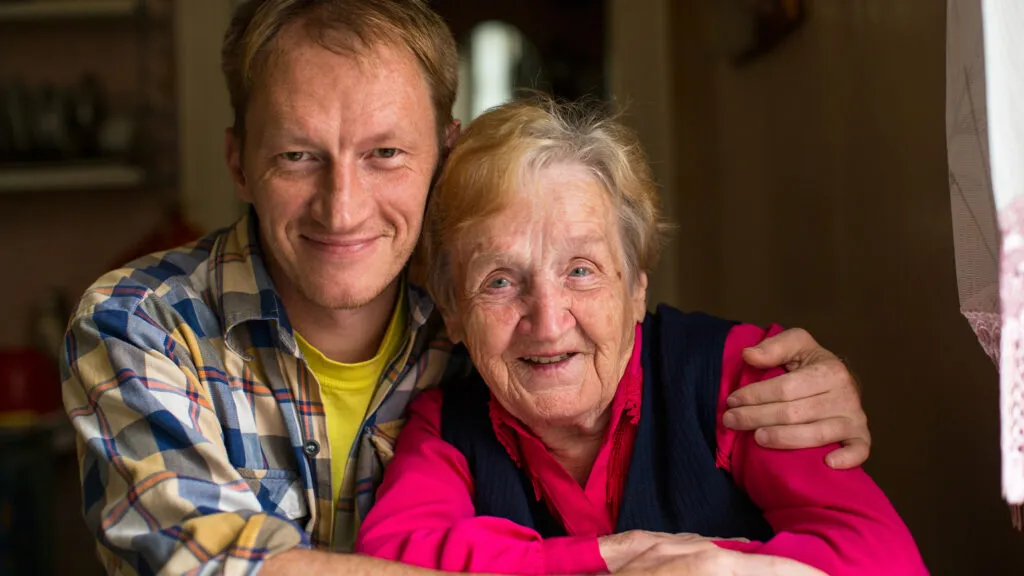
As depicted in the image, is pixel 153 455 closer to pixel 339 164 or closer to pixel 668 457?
pixel 339 164

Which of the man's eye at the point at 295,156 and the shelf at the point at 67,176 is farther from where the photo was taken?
the shelf at the point at 67,176

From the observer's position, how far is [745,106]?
9.02ft

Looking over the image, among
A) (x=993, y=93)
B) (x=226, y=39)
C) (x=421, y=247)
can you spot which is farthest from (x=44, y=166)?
(x=993, y=93)

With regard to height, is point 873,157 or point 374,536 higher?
point 873,157

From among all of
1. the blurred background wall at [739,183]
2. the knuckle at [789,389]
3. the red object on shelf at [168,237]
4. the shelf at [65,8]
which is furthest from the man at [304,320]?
the shelf at [65,8]

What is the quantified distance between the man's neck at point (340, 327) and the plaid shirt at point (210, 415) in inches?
2.4

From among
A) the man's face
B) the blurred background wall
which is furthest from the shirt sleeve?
the blurred background wall

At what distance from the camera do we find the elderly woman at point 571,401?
126 centimetres

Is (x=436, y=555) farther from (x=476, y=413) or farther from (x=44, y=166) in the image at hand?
(x=44, y=166)

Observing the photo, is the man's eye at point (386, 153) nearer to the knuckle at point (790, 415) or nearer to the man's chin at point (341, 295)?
the man's chin at point (341, 295)

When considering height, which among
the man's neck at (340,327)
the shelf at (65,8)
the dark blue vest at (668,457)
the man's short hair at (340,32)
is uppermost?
the shelf at (65,8)

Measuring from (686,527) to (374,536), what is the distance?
1.43ft

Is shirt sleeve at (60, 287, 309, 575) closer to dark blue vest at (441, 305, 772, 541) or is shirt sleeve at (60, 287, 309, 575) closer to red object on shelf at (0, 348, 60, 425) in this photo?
dark blue vest at (441, 305, 772, 541)

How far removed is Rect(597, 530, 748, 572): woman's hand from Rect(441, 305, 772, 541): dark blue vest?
6 cm
